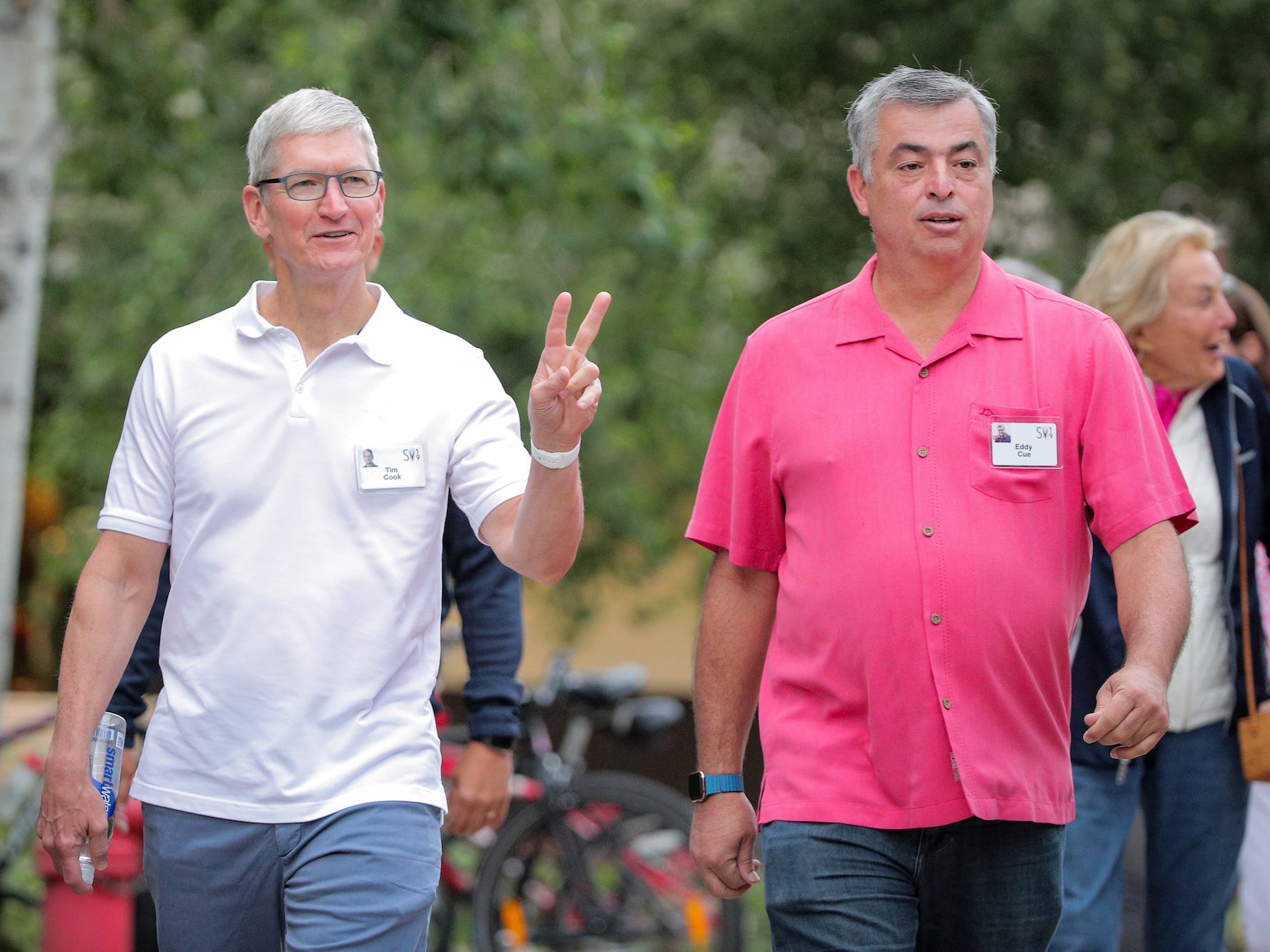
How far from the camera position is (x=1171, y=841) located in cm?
434

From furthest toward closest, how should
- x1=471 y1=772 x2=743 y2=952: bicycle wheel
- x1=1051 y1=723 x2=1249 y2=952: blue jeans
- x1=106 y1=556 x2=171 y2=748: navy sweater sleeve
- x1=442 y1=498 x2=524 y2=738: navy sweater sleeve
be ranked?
x1=471 y1=772 x2=743 y2=952: bicycle wheel, x1=1051 y1=723 x2=1249 y2=952: blue jeans, x1=442 y1=498 x2=524 y2=738: navy sweater sleeve, x1=106 y1=556 x2=171 y2=748: navy sweater sleeve

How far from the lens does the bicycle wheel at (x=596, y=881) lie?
710 cm

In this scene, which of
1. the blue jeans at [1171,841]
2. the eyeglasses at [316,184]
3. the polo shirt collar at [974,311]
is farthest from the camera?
the blue jeans at [1171,841]

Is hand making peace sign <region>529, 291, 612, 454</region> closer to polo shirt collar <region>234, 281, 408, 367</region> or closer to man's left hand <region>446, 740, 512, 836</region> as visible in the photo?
polo shirt collar <region>234, 281, 408, 367</region>

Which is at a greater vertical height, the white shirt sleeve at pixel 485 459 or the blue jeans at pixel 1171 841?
the white shirt sleeve at pixel 485 459

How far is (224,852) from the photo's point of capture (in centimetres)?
320

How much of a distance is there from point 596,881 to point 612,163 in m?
3.65

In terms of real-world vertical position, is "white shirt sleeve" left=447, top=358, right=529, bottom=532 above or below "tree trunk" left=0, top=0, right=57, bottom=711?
below

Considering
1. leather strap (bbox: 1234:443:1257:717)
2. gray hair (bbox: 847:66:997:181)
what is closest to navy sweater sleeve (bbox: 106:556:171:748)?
gray hair (bbox: 847:66:997:181)

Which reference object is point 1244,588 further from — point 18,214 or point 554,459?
point 18,214

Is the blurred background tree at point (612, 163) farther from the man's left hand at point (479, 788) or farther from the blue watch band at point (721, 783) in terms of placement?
the blue watch band at point (721, 783)

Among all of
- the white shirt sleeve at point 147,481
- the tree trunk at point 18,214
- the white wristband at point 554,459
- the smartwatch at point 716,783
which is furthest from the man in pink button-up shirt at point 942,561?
the tree trunk at point 18,214

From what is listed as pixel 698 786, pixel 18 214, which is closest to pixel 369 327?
pixel 698 786

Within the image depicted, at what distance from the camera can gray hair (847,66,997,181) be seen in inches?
132
